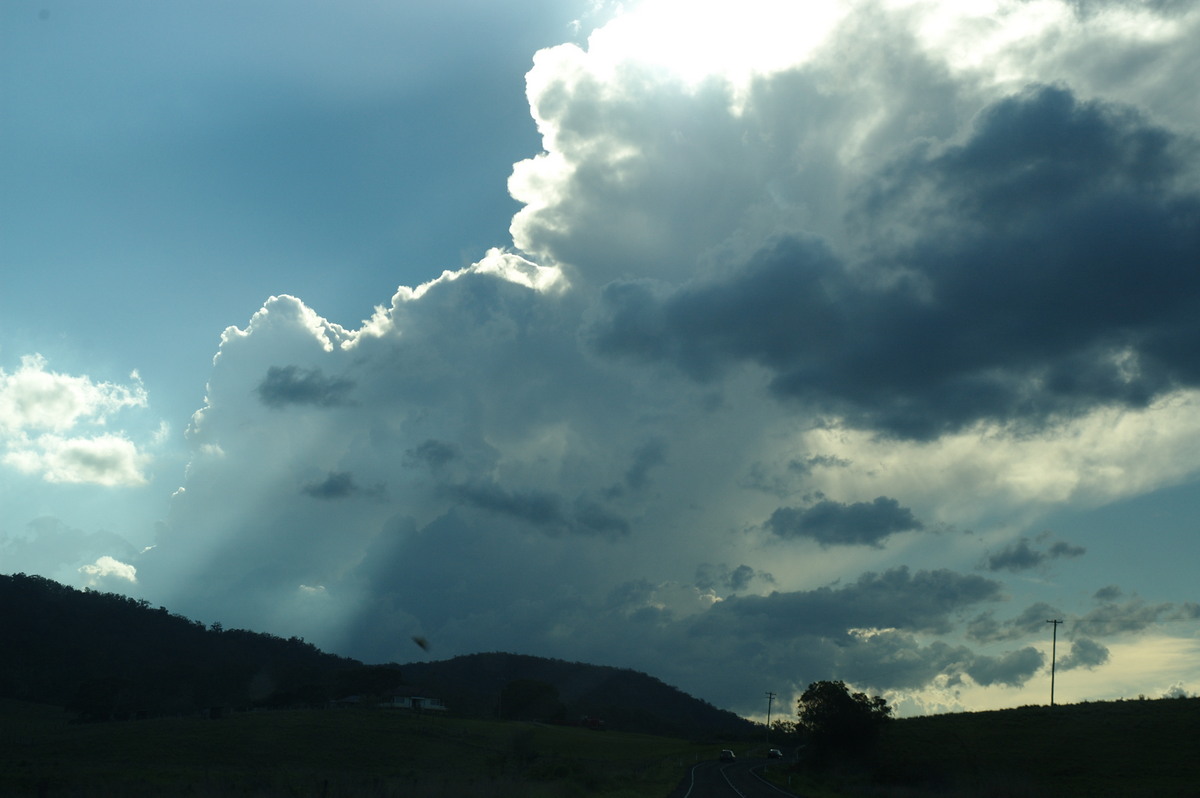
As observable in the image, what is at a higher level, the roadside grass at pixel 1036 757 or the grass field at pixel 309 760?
the roadside grass at pixel 1036 757

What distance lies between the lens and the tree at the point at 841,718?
292 feet

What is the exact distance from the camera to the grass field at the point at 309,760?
3894 centimetres

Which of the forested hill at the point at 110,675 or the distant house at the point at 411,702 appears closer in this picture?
the forested hill at the point at 110,675

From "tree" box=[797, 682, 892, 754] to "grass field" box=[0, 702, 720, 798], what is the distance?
15465mm

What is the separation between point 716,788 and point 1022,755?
36.1 meters

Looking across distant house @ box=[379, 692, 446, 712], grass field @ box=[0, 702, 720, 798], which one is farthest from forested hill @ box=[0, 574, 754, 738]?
grass field @ box=[0, 702, 720, 798]

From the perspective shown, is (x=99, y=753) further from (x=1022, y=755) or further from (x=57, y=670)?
(x=57, y=670)

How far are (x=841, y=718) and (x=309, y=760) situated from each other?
51144 millimetres

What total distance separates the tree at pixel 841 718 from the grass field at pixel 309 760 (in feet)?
50.7

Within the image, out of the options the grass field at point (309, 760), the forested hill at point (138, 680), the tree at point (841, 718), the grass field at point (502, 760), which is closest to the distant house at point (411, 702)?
the forested hill at point (138, 680)

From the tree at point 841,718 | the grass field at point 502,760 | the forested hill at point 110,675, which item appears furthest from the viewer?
the forested hill at point 110,675

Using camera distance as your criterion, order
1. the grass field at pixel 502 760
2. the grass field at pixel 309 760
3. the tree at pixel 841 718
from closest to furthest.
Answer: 1. the grass field at pixel 309 760
2. the grass field at pixel 502 760
3. the tree at pixel 841 718

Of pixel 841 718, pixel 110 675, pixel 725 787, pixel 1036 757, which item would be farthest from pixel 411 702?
pixel 725 787

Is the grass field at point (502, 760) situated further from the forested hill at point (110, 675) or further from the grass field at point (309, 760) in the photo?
the forested hill at point (110, 675)
